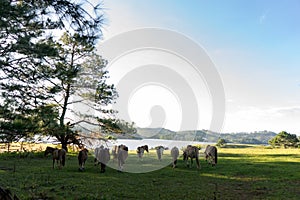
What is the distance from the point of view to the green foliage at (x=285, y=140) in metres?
59.1

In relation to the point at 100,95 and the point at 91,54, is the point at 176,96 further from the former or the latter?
the point at 91,54

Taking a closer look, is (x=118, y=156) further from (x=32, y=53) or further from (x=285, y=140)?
(x=285, y=140)

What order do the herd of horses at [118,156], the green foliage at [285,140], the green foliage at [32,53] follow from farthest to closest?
the green foliage at [285,140]
the herd of horses at [118,156]
the green foliage at [32,53]

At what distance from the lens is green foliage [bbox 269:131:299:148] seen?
5909 cm

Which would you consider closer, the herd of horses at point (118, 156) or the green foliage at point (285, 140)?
the herd of horses at point (118, 156)

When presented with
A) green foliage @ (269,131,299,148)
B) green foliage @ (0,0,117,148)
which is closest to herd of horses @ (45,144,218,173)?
green foliage @ (0,0,117,148)

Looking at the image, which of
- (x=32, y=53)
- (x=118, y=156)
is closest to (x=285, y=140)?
(x=118, y=156)

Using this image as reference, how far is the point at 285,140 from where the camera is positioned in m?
61.1

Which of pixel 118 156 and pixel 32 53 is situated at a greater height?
pixel 32 53

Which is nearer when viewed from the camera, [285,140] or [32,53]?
[32,53]

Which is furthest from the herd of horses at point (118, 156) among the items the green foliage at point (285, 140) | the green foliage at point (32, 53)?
the green foliage at point (285, 140)

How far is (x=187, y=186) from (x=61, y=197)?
5586mm

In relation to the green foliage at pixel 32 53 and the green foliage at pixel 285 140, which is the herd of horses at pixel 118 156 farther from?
the green foliage at pixel 285 140

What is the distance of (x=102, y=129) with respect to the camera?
24.5 metres
